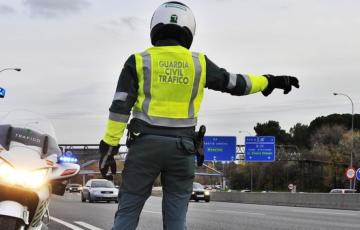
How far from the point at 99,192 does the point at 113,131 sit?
26.7m

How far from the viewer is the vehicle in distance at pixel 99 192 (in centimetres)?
3009

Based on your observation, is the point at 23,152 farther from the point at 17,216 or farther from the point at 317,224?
the point at 317,224

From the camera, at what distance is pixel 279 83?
4645 mm

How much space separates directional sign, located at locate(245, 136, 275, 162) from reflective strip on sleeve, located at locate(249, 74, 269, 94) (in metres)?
44.4

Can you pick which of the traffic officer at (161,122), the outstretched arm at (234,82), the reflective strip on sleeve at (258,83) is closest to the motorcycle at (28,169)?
the traffic officer at (161,122)

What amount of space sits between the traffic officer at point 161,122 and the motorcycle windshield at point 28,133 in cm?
76

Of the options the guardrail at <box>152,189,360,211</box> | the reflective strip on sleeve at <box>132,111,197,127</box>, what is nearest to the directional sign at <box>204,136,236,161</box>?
the guardrail at <box>152,189,360,211</box>

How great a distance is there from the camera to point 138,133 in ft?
13.6

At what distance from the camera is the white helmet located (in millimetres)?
4418

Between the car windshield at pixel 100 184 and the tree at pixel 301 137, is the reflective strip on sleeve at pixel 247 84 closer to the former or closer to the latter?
the car windshield at pixel 100 184

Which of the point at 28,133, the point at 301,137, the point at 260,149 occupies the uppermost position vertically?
the point at 301,137

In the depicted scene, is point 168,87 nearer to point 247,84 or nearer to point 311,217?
point 247,84

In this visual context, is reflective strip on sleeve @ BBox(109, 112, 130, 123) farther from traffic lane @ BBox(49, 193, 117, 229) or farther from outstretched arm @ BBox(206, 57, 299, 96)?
traffic lane @ BBox(49, 193, 117, 229)

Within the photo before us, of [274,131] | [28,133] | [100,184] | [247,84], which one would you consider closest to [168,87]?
[247,84]
